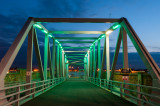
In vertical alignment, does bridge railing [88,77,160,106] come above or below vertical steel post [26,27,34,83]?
below

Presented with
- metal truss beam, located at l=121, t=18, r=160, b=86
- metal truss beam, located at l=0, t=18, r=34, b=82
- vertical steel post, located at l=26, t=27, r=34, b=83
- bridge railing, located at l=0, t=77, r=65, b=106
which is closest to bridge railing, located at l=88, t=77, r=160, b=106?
metal truss beam, located at l=121, t=18, r=160, b=86

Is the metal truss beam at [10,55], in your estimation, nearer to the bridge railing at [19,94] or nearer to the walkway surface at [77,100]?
the bridge railing at [19,94]

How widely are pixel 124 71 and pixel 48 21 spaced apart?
22.4 ft

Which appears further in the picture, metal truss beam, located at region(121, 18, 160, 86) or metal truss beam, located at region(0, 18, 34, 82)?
metal truss beam, located at region(0, 18, 34, 82)

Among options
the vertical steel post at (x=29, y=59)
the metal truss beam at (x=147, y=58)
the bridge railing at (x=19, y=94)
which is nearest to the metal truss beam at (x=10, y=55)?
the bridge railing at (x=19, y=94)

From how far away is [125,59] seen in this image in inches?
502

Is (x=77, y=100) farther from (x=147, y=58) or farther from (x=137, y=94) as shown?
(x=147, y=58)

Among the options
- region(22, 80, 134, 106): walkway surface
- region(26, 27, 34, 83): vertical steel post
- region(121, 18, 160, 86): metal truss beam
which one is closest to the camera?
region(121, 18, 160, 86): metal truss beam

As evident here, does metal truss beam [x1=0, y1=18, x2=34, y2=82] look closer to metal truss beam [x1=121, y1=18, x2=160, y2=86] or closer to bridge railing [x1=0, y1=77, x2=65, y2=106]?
bridge railing [x1=0, y1=77, x2=65, y2=106]

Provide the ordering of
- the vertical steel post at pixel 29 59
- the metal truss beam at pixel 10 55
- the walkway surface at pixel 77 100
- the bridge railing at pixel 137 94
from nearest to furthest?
1. the bridge railing at pixel 137 94
2. the metal truss beam at pixel 10 55
3. the walkway surface at pixel 77 100
4. the vertical steel post at pixel 29 59

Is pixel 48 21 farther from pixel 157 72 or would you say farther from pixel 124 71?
pixel 157 72

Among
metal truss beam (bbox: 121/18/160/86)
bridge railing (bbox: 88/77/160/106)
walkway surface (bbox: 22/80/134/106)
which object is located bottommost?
walkway surface (bbox: 22/80/134/106)

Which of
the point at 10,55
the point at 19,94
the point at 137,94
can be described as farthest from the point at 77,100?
the point at 10,55

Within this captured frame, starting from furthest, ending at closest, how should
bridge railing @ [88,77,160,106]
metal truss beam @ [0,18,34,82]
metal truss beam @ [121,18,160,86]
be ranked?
1. metal truss beam @ [0,18,34,82]
2. metal truss beam @ [121,18,160,86]
3. bridge railing @ [88,77,160,106]
